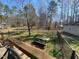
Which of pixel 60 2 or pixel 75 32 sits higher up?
pixel 60 2

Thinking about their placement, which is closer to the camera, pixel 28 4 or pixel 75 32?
pixel 75 32

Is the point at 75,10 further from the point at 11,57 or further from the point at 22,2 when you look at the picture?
the point at 11,57

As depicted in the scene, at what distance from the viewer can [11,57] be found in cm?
484

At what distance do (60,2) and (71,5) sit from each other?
4.24m

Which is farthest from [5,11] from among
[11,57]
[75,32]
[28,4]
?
[11,57]

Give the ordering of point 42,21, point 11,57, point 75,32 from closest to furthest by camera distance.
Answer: point 11,57 < point 75,32 < point 42,21

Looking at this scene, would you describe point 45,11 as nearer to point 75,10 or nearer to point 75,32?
point 75,10

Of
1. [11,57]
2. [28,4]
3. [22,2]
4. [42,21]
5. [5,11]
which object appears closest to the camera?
[11,57]

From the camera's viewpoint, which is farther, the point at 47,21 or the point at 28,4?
the point at 47,21

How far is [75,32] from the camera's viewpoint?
34406 mm

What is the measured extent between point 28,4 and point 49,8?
3285 centimetres

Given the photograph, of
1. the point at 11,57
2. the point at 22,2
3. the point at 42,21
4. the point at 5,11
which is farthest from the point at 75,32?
the point at 5,11

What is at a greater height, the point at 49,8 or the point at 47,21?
the point at 49,8

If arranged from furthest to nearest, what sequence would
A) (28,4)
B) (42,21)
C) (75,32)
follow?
(42,21) < (28,4) < (75,32)
